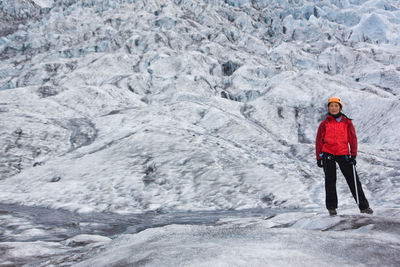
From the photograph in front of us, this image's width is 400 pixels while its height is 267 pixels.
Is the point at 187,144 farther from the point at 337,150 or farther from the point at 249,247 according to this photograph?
the point at 249,247

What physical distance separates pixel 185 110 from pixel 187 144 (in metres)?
10.4

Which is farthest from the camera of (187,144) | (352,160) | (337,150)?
(187,144)

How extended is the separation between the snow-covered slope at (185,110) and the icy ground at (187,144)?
0.12 m

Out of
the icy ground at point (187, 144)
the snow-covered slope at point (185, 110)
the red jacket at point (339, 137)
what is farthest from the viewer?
the snow-covered slope at point (185, 110)

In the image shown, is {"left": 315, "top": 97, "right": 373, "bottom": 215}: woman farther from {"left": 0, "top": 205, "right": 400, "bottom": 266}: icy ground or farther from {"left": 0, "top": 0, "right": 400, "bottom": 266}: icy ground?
{"left": 0, "top": 205, "right": 400, "bottom": 266}: icy ground

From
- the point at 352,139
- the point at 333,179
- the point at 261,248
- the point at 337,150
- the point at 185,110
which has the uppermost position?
the point at 185,110

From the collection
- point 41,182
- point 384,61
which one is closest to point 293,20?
point 384,61

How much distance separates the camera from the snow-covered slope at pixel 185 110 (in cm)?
1200

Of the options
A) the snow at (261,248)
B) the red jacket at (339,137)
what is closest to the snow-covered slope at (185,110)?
the red jacket at (339,137)

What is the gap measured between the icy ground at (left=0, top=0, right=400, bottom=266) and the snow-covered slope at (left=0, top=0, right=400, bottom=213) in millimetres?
117

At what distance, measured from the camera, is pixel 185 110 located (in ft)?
82.6

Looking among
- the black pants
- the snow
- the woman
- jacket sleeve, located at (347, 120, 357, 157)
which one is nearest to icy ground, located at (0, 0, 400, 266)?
the snow

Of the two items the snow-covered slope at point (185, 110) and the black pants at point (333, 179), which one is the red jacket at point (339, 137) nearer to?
the black pants at point (333, 179)

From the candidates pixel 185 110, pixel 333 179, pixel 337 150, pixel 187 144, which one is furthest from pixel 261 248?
pixel 185 110
